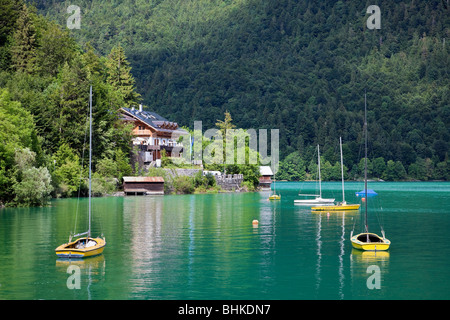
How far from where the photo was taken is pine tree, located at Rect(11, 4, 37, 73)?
120387 mm

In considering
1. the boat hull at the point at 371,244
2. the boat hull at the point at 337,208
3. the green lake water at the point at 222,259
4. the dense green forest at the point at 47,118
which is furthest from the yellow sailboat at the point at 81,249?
the boat hull at the point at 337,208

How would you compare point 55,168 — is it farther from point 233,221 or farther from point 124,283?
point 124,283

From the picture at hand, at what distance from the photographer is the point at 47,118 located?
10781 cm

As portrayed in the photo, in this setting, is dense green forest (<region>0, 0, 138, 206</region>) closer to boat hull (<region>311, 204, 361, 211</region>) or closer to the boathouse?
the boathouse

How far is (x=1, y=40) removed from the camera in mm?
127125

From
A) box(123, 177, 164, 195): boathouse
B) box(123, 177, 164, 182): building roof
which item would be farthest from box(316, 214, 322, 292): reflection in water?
box(123, 177, 164, 195): boathouse

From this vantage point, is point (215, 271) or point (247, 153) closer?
point (215, 271)

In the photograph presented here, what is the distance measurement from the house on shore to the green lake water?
200 ft

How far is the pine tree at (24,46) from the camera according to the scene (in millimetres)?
120387

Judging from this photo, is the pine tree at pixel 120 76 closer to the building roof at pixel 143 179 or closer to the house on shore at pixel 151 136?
the house on shore at pixel 151 136

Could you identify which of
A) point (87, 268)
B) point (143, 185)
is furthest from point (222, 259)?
point (143, 185)

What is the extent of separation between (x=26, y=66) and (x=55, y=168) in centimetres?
2788
